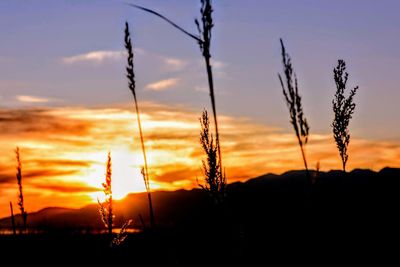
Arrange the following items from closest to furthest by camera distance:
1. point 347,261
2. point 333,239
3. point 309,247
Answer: point 309,247 → point 347,261 → point 333,239

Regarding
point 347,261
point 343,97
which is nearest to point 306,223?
point 347,261

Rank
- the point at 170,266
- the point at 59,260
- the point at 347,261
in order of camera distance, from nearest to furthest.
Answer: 1. the point at 170,266
2. the point at 347,261
3. the point at 59,260

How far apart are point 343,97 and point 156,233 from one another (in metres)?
3.26

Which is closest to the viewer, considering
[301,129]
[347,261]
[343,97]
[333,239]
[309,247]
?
[301,129]

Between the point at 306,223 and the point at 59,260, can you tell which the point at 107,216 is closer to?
the point at 306,223

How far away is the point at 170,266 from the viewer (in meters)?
4.63

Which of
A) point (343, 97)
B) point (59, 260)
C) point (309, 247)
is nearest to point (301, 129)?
point (309, 247)

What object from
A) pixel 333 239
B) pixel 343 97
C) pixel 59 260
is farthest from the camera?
pixel 59 260

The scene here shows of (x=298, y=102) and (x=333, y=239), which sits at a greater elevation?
(x=298, y=102)

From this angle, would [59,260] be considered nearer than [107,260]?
No

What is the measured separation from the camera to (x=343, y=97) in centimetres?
687

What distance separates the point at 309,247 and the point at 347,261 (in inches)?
28.8

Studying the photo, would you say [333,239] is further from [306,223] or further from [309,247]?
[306,223]

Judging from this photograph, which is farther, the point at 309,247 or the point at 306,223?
the point at 309,247
